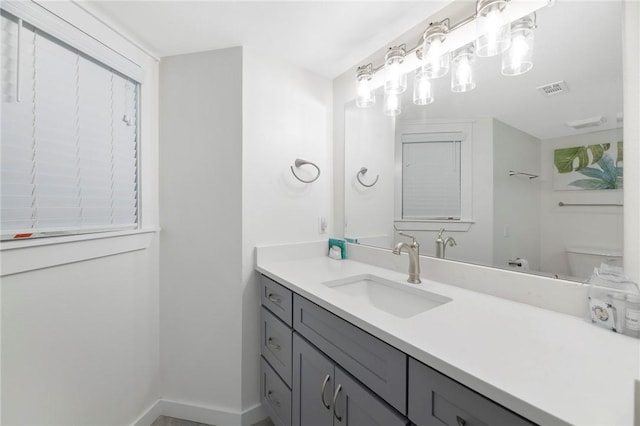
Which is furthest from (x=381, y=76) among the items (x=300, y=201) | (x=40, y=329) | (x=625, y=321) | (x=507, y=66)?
(x=40, y=329)

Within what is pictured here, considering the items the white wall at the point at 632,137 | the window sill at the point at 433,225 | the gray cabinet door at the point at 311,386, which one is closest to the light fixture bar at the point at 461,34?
the white wall at the point at 632,137

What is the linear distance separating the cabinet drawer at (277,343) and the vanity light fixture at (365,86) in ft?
4.68

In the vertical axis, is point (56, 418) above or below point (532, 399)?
below

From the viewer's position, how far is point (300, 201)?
1.77 metres

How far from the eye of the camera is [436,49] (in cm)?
122

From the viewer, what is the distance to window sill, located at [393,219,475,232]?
124cm

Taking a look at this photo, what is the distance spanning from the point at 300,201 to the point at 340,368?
1084mm

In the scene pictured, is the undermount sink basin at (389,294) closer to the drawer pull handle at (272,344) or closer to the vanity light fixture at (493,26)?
the drawer pull handle at (272,344)

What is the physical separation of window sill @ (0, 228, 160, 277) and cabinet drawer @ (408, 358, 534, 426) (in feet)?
4.78

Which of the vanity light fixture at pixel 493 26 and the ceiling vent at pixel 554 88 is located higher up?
the vanity light fixture at pixel 493 26

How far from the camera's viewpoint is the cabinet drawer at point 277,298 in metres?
1.26

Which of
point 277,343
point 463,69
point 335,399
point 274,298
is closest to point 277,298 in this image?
point 274,298

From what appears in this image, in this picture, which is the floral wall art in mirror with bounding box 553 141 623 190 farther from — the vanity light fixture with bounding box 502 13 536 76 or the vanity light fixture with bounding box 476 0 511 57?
the vanity light fixture with bounding box 476 0 511 57

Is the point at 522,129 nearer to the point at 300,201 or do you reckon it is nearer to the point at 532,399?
the point at 532,399
